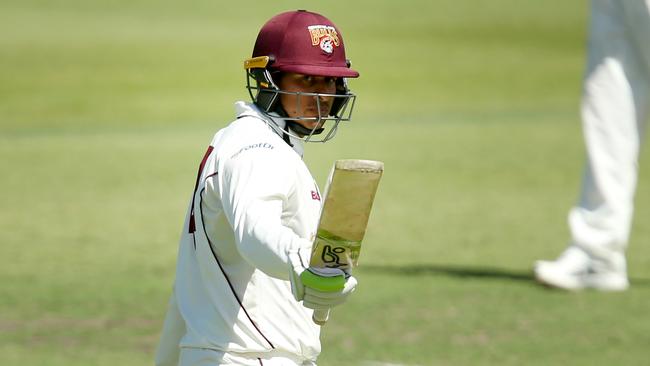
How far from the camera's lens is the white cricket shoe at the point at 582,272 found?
871 cm

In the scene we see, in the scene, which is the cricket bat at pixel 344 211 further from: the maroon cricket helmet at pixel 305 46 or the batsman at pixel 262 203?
the maroon cricket helmet at pixel 305 46

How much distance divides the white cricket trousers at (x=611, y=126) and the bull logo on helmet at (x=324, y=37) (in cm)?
513

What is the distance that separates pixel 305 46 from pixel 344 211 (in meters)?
0.81

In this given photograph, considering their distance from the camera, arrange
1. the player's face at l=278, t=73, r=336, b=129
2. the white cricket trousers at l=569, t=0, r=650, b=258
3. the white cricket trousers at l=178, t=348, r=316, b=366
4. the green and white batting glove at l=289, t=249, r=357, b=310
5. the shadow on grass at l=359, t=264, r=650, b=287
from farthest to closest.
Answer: the shadow on grass at l=359, t=264, r=650, b=287, the white cricket trousers at l=569, t=0, r=650, b=258, the player's face at l=278, t=73, r=336, b=129, the white cricket trousers at l=178, t=348, r=316, b=366, the green and white batting glove at l=289, t=249, r=357, b=310

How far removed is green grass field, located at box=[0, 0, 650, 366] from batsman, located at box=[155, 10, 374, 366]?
10.1ft

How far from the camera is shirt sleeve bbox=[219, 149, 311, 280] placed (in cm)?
331

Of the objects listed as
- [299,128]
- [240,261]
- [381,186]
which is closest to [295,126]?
[299,128]

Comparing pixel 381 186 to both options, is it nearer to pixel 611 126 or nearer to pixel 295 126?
pixel 611 126

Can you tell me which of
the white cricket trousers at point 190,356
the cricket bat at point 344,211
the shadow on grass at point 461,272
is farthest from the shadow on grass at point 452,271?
the cricket bat at point 344,211

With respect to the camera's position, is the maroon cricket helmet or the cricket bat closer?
the cricket bat

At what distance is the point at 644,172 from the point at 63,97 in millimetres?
12138

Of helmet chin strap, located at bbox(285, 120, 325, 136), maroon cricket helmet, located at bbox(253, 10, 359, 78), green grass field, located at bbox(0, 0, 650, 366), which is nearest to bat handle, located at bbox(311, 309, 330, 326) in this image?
helmet chin strap, located at bbox(285, 120, 325, 136)

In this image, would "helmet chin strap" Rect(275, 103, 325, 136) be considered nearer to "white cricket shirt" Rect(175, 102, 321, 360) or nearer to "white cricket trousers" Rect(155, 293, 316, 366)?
"white cricket shirt" Rect(175, 102, 321, 360)

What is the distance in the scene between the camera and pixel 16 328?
7.67m
